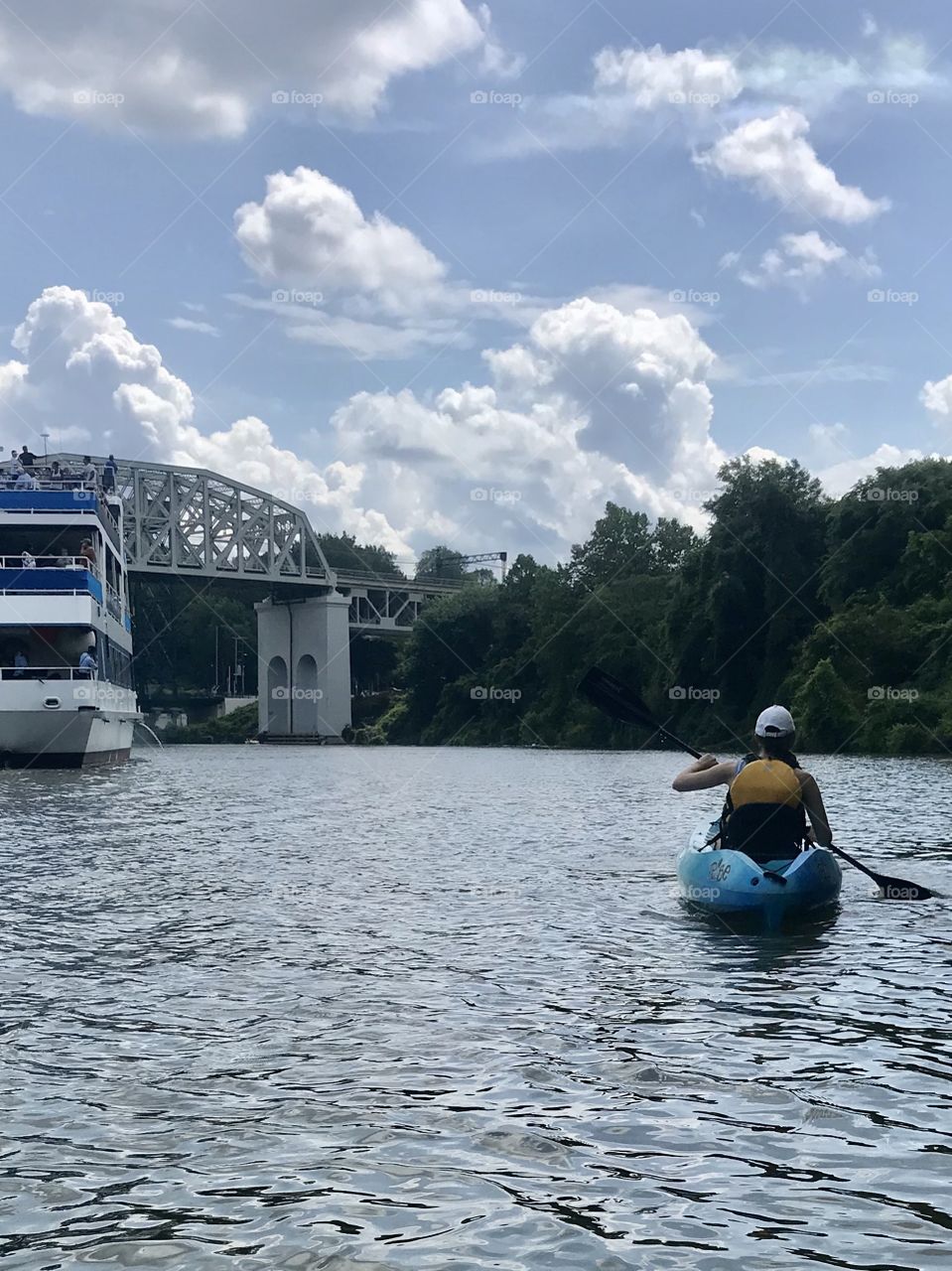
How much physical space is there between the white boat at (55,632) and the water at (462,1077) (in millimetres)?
24416

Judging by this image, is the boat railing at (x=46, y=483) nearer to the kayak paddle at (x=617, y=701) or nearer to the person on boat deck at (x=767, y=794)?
the kayak paddle at (x=617, y=701)

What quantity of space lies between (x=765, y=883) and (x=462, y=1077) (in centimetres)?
574

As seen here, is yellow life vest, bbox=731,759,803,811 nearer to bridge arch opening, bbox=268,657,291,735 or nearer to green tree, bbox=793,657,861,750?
green tree, bbox=793,657,861,750

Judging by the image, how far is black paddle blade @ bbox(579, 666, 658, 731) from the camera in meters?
16.7

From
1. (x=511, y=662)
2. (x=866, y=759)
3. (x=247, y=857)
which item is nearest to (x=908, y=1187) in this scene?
(x=247, y=857)

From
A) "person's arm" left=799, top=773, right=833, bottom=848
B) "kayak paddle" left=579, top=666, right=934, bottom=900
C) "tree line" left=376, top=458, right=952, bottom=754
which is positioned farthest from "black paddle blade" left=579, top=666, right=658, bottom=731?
"tree line" left=376, top=458, right=952, bottom=754

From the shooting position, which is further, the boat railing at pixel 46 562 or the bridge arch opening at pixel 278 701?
the bridge arch opening at pixel 278 701

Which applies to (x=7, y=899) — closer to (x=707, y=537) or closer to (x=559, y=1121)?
(x=559, y=1121)

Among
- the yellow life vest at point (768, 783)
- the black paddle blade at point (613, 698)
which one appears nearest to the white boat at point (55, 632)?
the black paddle blade at point (613, 698)

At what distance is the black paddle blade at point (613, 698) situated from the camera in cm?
1667

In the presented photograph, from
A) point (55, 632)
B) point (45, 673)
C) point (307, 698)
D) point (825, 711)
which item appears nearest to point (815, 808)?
point (45, 673)

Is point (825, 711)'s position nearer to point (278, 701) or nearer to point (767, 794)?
point (767, 794)

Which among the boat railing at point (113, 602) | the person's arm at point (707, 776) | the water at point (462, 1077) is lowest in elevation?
the water at point (462, 1077)

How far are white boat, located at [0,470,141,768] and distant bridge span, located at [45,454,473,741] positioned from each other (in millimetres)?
63104
